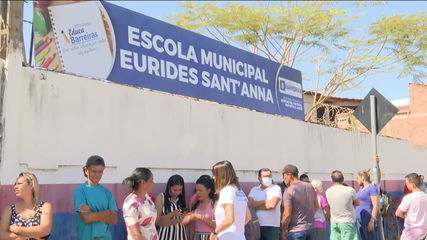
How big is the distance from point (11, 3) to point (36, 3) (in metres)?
0.55

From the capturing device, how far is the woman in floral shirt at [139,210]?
544 centimetres

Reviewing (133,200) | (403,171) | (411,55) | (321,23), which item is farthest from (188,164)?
(411,55)

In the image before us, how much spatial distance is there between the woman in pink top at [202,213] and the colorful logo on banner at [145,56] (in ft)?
5.66

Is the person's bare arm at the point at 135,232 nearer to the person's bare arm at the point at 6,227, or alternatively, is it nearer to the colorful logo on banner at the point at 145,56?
the person's bare arm at the point at 6,227

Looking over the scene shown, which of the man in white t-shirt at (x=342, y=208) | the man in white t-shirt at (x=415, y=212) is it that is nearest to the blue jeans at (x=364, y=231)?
the man in white t-shirt at (x=342, y=208)

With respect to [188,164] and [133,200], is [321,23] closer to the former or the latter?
[188,164]

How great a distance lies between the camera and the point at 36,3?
6.47 m

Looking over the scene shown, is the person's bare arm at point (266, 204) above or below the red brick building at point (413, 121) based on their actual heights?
below

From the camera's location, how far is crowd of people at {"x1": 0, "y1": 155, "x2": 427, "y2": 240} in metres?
5.10

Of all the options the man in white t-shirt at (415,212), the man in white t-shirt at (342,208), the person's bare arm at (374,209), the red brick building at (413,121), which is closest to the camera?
the man in white t-shirt at (415,212)

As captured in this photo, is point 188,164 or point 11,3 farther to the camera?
point 188,164

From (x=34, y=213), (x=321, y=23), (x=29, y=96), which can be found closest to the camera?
(x=34, y=213)

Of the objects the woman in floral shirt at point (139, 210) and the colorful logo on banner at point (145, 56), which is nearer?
the woman in floral shirt at point (139, 210)

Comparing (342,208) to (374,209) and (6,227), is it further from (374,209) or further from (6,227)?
(6,227)
